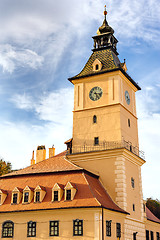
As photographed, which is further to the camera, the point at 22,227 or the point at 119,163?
the point at 119,163

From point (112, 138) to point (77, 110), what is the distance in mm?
5841

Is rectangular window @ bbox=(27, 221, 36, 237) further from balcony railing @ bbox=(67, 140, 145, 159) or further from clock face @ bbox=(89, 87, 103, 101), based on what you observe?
clock face @ bbox=(89, 87, 103, 101)

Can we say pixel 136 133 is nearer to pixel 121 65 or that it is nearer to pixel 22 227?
pixel 121 65

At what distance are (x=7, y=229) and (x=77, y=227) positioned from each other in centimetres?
696

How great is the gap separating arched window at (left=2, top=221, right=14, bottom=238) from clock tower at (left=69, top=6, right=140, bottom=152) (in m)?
10.8

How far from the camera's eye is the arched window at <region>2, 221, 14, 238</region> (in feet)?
103

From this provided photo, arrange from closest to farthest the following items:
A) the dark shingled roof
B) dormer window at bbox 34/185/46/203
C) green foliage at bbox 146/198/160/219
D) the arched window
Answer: the arched window, dormer window at bbox 34/185/46/203, the dark shingled roof, green foliage at bbox 146/198/160/219

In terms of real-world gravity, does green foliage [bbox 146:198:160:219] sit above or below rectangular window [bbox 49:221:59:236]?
above

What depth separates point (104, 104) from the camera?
3850cm

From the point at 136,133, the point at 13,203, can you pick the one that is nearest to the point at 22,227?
the point at 13,203

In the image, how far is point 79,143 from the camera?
3834cm

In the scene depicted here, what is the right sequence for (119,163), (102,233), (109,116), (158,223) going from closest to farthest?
1. (102,233)
2. (119,163)
3. (109,116)
4. (158,223)

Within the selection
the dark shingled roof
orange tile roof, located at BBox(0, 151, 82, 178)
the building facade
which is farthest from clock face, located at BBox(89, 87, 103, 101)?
orange tile roof, located at BBox(0, 151, 82, 178)

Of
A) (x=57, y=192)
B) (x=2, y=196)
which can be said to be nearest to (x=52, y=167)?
(x=57, y=192)
